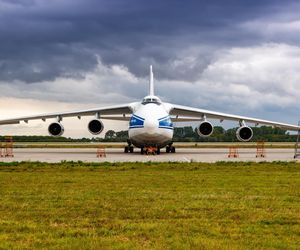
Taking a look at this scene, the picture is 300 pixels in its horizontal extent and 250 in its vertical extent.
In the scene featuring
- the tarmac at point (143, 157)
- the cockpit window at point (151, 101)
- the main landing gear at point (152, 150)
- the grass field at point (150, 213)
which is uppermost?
the cockpit window at point (151, 101)

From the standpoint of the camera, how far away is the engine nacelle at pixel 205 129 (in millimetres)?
34125

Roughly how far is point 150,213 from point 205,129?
86.1ft

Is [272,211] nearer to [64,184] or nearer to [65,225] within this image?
[65,225]

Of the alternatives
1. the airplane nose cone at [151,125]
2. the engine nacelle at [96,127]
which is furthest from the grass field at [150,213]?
the engine nacelle at [96,127]

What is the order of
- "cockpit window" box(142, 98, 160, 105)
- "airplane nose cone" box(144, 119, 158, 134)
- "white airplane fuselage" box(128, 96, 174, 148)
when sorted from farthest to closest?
1. "cockpit window" box(142, 98, 160, 105)
2. "white airplane fuselage" box(128, 96, 174, 148)
3. "airplane nose cone" box(144, 119, 158, 134)

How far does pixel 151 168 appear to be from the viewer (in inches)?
735

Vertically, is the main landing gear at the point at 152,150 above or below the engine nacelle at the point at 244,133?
below

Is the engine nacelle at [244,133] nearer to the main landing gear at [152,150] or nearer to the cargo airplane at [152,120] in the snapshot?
the cargo airplane at [152,120]

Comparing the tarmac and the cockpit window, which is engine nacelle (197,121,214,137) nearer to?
the tarmac

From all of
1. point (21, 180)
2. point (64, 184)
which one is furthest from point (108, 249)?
point (21, 180)

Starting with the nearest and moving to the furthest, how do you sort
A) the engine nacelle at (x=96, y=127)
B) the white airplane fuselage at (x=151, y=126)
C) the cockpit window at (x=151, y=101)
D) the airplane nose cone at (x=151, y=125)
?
the airplane nose cone at (x=151, y=125), the white airplane fuselage at (x=151, y=126), the cockpit window at (x=151, y=101), the engine nacelle at (x=96, y=127)

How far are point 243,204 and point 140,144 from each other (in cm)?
2309

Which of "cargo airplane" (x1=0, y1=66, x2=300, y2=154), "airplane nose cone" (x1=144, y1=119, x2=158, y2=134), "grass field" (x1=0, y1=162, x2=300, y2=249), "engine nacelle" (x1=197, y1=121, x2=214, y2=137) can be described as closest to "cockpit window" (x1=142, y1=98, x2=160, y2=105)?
"cargo airplane" (x1=0, y1=66, x2=300, y2=154)

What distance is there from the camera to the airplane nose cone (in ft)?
95.9
